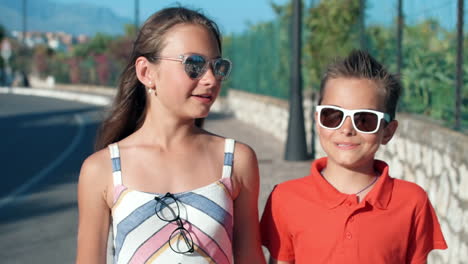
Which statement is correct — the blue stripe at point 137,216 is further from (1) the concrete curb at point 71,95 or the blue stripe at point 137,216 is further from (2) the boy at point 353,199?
(1) the concrete curb at point 71,95

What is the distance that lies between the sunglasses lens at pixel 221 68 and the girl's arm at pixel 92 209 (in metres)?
0.49

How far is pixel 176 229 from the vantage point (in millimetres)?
2332

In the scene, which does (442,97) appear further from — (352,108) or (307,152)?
(307,152)

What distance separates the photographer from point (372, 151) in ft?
8.08

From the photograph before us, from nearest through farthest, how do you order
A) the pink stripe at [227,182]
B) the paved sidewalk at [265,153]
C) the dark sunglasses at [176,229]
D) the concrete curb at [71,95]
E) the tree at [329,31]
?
1. the dark sunglasses at [176,229]
2. the pink stripe at [227,182]
3. the paved sidewalk at [265,153]
4. the tree at [329,31]
5. the concrete curb at [71,95]

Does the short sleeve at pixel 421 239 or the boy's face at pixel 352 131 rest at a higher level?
the boy's face at pixel 352 131

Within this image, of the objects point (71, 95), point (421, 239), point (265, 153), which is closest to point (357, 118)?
point (421, 239)

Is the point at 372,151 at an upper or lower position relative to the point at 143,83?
lower

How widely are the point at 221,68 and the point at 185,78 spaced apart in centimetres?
14

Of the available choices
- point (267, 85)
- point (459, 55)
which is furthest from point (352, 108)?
point (267, 85)

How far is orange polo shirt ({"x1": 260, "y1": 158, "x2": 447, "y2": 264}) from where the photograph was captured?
2357 mm

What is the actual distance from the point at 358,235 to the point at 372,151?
1.00 feet

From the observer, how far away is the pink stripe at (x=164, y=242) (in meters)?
2.34

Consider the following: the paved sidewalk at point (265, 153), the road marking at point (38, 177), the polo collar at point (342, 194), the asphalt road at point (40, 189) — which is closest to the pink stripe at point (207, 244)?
the polo collar at point (342, 194)
